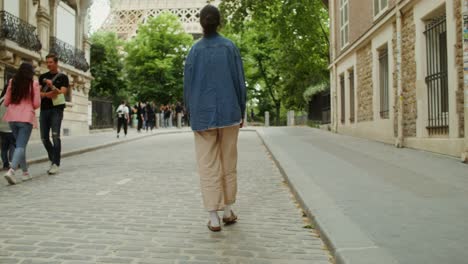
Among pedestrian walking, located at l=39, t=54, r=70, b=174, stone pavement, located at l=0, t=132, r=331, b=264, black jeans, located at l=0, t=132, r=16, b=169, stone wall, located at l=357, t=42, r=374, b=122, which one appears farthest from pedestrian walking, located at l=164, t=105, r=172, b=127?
stone pavement, located at l=0, t=132, r=331, b=264

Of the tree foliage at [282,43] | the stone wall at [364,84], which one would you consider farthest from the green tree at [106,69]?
the stone wall at [364,84]

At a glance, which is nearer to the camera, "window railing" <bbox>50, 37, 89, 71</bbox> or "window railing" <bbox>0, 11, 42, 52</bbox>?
"window railing" <bbox>0, 11, 42, 52</bbox>

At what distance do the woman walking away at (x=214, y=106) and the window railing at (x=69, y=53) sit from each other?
1752 cm

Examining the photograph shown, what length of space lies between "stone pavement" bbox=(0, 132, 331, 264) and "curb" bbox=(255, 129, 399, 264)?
4.9 inches

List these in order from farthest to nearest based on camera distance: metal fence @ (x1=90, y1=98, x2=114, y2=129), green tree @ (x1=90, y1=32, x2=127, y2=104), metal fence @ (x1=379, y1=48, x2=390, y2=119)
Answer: green tree @ (x1=90, y1=32, x2=127, y2=104)
metal fence @ (x1=90, y1=98, x2=114, y2=129)
metal fence @ (x1=379, y1=48, x2=390, y2=119)

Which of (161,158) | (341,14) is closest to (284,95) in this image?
(341,14)

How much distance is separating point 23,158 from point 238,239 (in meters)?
4.59

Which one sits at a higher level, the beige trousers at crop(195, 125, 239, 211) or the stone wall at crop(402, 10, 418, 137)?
the stone wall at crop(402, 10, 418, 137)

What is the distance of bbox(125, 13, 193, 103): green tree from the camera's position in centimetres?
4216

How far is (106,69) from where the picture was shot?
135 ft

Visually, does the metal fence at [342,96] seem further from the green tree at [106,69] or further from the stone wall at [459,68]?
the green tree at [106,69]

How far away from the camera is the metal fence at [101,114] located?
27891 millimetres

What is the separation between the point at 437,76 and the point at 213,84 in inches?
304

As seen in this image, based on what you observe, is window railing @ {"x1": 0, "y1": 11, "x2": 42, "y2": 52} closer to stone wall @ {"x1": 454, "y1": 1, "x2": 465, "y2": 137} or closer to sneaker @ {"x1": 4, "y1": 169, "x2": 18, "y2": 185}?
sneaker @ {"x1": 4, "y1": 169, "x2": 18, "y2": 185}
